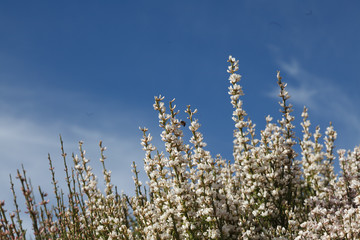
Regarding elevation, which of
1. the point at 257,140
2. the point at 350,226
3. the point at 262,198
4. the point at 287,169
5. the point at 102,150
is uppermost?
the point at 102,150

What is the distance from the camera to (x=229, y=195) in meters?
4.81

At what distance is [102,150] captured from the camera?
664 centimetres

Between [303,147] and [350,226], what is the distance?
3147 mm

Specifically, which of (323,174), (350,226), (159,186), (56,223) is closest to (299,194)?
(323,174)

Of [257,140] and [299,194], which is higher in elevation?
[257,140]

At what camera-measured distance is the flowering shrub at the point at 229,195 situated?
4.36 meters

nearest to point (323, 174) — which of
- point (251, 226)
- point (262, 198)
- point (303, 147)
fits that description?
point (303, 147)

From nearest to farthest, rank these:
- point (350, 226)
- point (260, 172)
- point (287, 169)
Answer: point (350, 226) < point (260, 172) < point (287, 169)

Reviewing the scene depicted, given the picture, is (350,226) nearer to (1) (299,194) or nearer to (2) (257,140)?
(2) (257,140)

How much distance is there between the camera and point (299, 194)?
698 cm

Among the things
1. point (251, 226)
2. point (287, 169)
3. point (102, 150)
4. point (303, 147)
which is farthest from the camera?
point (303, 147)

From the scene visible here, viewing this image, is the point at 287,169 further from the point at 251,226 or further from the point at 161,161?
the point at 161,161

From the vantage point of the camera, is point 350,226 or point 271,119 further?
point 271,119

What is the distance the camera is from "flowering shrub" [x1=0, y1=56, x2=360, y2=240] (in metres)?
4.36
